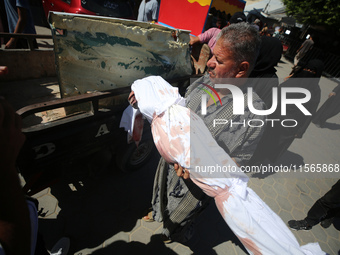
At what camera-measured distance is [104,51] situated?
182 cm

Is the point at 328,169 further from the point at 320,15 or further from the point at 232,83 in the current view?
the point at 320,15

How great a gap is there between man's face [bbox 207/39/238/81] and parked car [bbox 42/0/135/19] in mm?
4896

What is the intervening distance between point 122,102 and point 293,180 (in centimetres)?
381

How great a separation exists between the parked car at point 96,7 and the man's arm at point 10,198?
5.34 meters

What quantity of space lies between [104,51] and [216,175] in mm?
1647

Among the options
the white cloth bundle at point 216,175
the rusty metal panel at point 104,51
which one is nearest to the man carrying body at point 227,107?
the white cloth bundle at point 216,175

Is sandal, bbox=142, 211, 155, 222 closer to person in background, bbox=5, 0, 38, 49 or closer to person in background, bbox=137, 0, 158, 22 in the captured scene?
person in background, bbox=5, 0, 38, 49

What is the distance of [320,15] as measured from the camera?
12.6 m

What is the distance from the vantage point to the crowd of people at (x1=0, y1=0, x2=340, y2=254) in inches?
27.0

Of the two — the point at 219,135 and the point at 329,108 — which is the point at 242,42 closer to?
the point at 219,135

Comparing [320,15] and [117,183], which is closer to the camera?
[117,183]

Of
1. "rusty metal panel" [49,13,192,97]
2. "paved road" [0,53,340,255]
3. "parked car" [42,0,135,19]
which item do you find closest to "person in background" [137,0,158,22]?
"parked car" [42,0,135,19]

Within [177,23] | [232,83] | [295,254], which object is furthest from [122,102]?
[177,23]

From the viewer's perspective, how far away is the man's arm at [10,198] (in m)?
0.64
